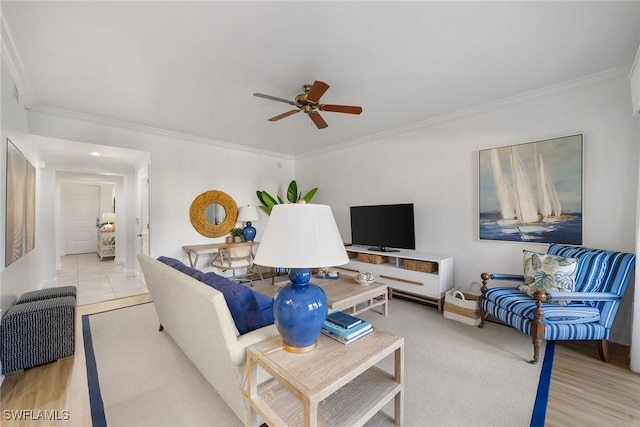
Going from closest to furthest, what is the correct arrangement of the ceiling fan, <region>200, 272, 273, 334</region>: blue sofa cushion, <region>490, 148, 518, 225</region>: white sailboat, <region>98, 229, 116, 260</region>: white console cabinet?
<region>200, 272, 273, 334</region>: blue sofa cushion < the ceiling fan < <region>490, 148, 518, 225</region>: white sailboat < <region>98, 229, 116, 260</region>: white console cabinet

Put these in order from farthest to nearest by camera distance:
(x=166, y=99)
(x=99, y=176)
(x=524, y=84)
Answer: (x=99, y=176)
(x=166, y=99)
(x=524, y=84)

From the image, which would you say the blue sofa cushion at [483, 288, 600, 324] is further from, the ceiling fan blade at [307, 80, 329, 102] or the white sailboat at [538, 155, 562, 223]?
the ceiling fan blade at [307, 80, 329, 102]

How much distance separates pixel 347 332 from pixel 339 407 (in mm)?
357

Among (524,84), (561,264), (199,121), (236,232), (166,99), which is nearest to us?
(561,264)

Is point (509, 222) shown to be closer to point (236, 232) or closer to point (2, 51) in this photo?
point (236, 232)

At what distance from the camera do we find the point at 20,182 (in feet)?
8.21

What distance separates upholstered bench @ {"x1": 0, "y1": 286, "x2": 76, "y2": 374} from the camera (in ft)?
6.70

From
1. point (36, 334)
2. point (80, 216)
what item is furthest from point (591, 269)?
point (80, 216)

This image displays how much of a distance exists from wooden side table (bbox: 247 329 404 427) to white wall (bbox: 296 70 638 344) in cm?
251

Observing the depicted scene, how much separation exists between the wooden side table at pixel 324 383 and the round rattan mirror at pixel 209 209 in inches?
144

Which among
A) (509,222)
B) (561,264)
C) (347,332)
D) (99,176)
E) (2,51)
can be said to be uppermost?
(2,51)

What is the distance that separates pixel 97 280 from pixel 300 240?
5.60 m

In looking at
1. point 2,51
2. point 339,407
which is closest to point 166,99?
point 2,51

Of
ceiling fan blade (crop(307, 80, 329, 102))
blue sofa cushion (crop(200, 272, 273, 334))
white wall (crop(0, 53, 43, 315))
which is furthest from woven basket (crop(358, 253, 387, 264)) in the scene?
white wall (crop(0, 53, 43, 315))
